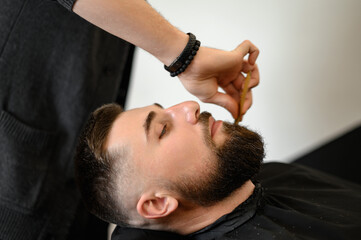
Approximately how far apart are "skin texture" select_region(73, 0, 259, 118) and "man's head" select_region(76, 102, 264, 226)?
5.1 inches

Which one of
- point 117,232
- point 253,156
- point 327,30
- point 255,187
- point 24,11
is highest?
point 327,30

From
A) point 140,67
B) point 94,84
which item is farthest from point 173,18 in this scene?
point 94,84

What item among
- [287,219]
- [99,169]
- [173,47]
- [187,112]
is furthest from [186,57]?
[287,219]

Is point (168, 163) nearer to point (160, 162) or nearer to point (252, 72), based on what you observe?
point (160, 162)

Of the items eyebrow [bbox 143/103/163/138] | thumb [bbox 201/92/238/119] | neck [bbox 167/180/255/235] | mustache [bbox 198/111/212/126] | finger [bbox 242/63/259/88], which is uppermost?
finger [bbox 242/63/259/88]

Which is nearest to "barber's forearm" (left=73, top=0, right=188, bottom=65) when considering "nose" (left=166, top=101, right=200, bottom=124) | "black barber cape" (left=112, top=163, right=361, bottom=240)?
"nose" (left=166, top=101, right=200, bottom=124)

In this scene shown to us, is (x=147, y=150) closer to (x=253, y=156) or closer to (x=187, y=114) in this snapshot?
(x=187, y=114)

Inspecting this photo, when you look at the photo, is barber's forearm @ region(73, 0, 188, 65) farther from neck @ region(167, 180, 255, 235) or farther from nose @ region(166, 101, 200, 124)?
neck @ region(167, 180, 255, 235)

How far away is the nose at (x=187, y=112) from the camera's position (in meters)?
1.08

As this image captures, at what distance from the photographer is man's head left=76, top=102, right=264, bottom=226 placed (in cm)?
101

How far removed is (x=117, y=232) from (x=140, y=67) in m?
1.05

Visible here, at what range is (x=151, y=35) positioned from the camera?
962mm

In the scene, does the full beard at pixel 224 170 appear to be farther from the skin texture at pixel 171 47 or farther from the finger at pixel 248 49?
the finger at pixel 248 49

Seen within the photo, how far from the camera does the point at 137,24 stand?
0.94 meters
